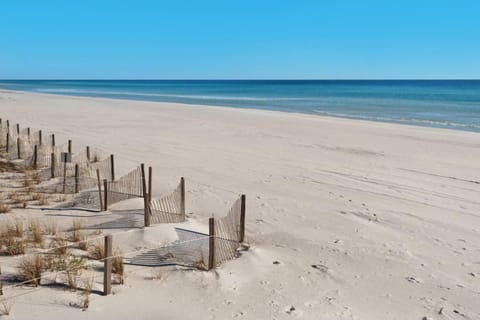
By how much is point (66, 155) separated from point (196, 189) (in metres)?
3.12

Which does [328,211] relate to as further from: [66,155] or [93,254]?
[66,155]

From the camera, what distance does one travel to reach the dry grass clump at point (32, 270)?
5396 mm

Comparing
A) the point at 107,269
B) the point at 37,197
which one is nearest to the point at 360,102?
the point at 37,197

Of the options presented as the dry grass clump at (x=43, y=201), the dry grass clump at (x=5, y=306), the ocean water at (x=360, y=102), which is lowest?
the dry grass clump at (x=5, y=306)

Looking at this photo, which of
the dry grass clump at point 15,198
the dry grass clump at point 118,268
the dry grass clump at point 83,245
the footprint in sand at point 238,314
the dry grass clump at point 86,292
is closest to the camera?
the dry grass clump at point 86,292

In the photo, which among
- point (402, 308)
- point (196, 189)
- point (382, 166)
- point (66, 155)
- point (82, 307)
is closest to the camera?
point (82, 307)

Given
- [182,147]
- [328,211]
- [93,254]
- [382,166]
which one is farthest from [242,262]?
[182,147]

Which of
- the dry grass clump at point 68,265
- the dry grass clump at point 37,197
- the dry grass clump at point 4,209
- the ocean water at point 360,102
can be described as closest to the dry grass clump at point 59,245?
the dry grass clump at point 68,265

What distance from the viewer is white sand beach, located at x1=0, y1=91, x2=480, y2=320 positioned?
5323 millimetres

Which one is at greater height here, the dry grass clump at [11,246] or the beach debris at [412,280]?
the dry grass clump at [11,246]

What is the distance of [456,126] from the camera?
92.5 feet

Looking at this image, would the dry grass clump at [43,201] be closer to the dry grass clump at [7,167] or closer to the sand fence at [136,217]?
the sand fence at [136,217]

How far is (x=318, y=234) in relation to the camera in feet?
26.2

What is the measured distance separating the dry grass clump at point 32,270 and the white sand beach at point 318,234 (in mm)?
230
